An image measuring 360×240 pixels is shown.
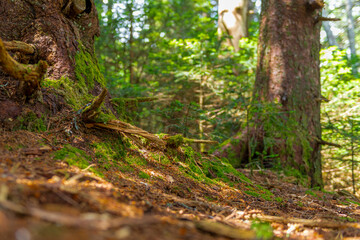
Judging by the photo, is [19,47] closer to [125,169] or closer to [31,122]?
[31,122]

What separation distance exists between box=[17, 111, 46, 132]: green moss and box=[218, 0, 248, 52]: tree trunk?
1028cm

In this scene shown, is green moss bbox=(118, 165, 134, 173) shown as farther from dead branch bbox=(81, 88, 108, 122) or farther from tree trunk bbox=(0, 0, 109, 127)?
tree trunk bbox=(0, 0, 109, 127)

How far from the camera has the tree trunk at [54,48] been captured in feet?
8.81

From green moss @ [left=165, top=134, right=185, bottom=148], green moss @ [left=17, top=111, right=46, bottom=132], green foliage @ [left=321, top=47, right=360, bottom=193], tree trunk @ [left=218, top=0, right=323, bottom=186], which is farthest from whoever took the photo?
green foliage @ [left=321, top=47, right=360, bottom=193]

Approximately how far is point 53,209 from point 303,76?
6212mm

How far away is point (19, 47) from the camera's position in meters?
2.65

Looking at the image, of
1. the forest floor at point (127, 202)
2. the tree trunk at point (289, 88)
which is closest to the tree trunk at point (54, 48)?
the forest floor at point (127, 202)

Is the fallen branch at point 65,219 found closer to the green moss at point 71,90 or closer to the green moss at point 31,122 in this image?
the green moss at point 31,122

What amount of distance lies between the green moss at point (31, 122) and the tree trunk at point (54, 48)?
6cm

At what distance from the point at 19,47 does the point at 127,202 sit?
2147mm

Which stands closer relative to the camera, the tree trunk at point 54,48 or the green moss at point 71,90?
the tree trunk at point 54,48

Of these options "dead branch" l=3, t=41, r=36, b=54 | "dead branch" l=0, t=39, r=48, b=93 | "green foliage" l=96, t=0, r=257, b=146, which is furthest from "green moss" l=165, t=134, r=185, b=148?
"green foliage" l=96, t=0, r=257, b=146

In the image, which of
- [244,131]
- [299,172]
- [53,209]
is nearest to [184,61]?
[244,131]

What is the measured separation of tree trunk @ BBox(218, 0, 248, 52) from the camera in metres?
11.4
